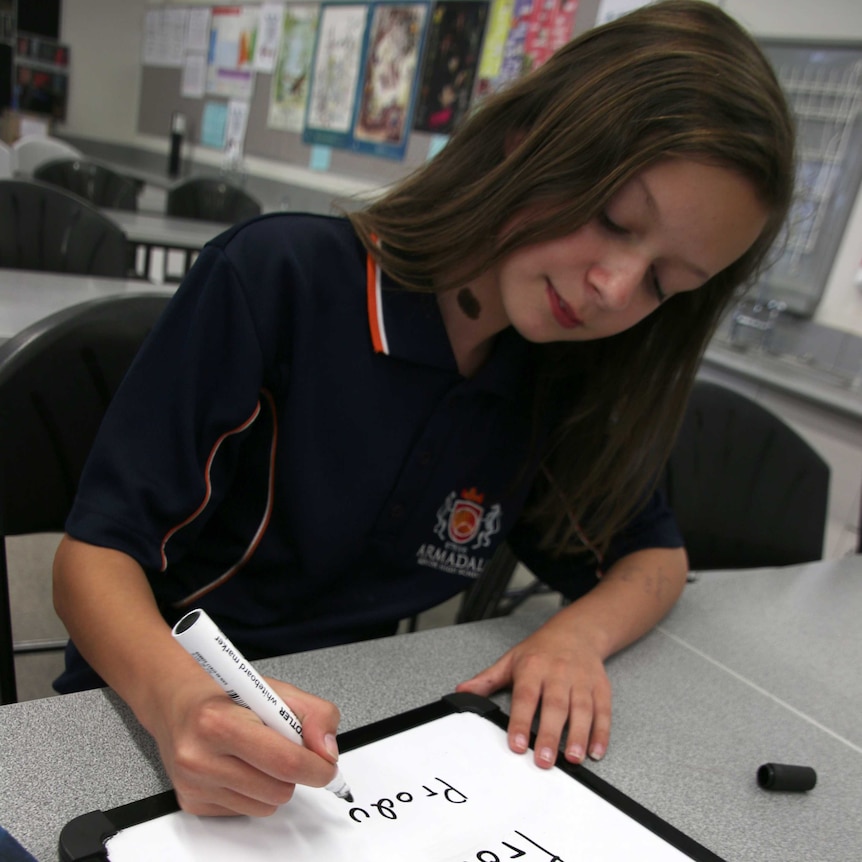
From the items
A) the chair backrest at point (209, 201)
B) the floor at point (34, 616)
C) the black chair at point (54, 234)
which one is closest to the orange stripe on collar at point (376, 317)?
the floor at point (34, 616)

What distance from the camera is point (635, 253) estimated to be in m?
0.64

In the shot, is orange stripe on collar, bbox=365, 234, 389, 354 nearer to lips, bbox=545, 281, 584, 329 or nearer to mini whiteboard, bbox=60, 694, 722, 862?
lips, bbox=545, 281, 584, 329

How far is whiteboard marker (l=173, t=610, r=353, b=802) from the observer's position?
0.40 meters

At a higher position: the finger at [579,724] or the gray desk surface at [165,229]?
the finger at [579,724]

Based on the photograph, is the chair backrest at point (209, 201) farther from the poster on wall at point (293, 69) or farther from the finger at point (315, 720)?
the finger at point (315, 720)

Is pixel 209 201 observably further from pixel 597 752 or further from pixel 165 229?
pixel 597 752

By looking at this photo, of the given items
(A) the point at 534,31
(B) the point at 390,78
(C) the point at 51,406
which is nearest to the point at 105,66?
(B) the point at 390,78

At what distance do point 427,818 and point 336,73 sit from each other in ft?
13.1

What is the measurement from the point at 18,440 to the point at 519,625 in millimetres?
520

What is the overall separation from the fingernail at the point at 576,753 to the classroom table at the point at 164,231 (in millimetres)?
1927

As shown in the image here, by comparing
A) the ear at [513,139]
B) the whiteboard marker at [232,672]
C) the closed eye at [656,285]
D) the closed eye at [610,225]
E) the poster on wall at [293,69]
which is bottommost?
the whiteboard marker at [232,672]

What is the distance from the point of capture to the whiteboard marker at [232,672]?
1.30ft

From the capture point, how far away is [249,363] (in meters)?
0.65

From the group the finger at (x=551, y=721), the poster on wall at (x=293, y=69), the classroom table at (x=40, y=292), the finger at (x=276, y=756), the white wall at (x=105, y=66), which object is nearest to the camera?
the finger at (x=276, y=756)
